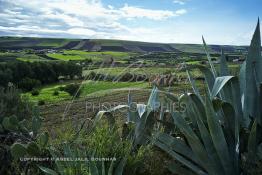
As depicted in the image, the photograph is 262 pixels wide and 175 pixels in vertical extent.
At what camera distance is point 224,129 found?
300cm

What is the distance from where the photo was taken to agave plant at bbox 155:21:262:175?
8.85 feet

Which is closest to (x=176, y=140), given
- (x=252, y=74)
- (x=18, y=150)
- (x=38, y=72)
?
(x=252, y=74)

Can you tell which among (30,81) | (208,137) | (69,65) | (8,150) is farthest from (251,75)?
(30,81)

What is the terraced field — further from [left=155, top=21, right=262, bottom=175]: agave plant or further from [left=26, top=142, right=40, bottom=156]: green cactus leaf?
[left=155, top=21, right=262, bottom=175]: agave plant

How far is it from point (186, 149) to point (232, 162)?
0.39m

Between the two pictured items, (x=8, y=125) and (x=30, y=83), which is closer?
(x=8, y=125)

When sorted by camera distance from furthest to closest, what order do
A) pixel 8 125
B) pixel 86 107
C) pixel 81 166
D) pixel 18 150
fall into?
1. pixel 86 107
2. pixel 8 125
3. pixel 18 150
4. pixel 81 166

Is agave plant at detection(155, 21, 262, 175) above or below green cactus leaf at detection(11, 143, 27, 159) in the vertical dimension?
above

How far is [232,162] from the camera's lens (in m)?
2.78

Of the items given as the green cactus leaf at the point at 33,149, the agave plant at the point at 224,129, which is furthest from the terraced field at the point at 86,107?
the agave plant at the point at 224,129

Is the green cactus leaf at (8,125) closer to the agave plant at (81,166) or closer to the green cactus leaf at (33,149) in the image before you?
the green cactus leaf at (33,149)

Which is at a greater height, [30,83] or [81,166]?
[81,166]

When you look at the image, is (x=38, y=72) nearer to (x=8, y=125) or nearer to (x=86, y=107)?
(x=86, y=107)

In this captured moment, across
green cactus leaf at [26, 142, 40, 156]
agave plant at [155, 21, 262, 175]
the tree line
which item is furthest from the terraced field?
the tree line
